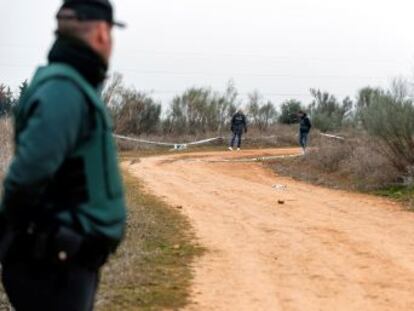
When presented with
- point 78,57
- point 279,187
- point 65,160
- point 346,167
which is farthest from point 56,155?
point 346,167

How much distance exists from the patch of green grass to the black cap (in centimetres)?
432

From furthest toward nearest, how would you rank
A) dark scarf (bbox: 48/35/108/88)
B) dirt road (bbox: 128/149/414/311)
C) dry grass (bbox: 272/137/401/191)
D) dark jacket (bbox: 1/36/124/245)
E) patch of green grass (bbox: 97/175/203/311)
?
dry grass (bbox: 272/137/401/191), dirt road (bbox: 128/149/414/311), patch of green grass (bbox: 97/175/203/311), dark scarf (bbox: 48/35/108/88), dark jacket (bbox: 1/36/124/245)

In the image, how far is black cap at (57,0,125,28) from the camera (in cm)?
298

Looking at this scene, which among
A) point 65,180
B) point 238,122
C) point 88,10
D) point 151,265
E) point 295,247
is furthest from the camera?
point 238,122

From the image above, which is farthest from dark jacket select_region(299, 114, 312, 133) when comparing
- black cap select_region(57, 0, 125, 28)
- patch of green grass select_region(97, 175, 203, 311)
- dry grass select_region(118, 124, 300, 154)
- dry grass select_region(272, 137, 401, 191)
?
black cap select_region(57, 0, 125, 28)

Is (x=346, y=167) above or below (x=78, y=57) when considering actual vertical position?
below

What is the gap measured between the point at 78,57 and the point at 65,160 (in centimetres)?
40

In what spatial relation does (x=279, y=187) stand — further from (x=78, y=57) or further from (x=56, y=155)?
(x=56, y=155)

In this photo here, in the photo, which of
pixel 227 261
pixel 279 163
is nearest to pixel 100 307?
pixel 227 261

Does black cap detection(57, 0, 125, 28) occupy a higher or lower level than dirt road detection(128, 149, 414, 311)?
higher

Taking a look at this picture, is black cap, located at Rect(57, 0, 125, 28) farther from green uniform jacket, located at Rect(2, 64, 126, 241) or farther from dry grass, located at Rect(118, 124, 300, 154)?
dry grass, located at Rect(118, 124, 300, 154)

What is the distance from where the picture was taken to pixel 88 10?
2990 mm

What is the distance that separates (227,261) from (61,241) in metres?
6.58

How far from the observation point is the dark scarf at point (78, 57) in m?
2.96
